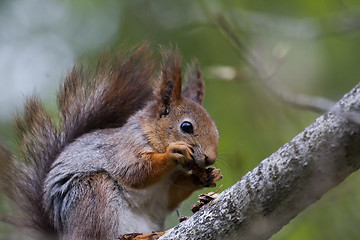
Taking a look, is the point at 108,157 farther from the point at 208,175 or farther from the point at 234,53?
the point at 234,53

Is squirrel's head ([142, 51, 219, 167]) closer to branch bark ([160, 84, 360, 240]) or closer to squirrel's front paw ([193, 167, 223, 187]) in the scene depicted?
squirrel's front paw ([193, 167, 223, 187])

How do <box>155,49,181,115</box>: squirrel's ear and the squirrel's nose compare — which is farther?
<box>155,49,181,115</box>: squirrel's ear

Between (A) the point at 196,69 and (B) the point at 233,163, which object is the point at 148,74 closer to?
(A) the point at 196,69

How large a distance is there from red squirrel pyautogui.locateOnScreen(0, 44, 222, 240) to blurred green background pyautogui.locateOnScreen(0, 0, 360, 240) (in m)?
0.21

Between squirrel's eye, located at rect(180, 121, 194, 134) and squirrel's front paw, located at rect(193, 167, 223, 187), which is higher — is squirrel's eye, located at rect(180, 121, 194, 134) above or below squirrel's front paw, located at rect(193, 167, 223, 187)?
above

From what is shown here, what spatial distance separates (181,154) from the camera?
9.09 ft

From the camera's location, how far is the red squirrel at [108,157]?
9.46 feet

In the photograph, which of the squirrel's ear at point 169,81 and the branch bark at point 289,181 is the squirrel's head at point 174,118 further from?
the branch bark at point 289,181

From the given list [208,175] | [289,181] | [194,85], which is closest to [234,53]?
[194,85]

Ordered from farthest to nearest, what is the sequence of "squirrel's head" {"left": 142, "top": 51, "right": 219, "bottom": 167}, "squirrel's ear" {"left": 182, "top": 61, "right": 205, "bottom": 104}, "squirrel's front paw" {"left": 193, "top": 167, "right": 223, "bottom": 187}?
1. "squirrel's ear" {"left": 182, "top": 61, "right": 205, "bottom": 104}
2. "squirrel's head" {"left": 142, "top": 51, "right": 219, "bottom": 167}
3. "squirrel's front paw" {"left": 193, "top": 167, "right": 223, "bottom": 187}

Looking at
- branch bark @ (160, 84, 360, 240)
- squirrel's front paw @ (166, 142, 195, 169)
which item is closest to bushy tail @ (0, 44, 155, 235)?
squirrel's front paw @ (166, 142, 195, 169)

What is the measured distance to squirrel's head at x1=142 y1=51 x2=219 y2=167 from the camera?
3002 mm

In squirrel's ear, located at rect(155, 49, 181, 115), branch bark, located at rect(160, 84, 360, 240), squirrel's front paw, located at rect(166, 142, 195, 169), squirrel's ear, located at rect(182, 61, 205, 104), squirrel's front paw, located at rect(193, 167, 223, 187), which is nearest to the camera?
branch bark, located at rect(160, 84, 360, 240)

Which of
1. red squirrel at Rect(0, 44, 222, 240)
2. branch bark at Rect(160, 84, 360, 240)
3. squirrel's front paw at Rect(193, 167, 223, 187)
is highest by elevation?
red squirrel at Rect(0, 44, 222, 240)
